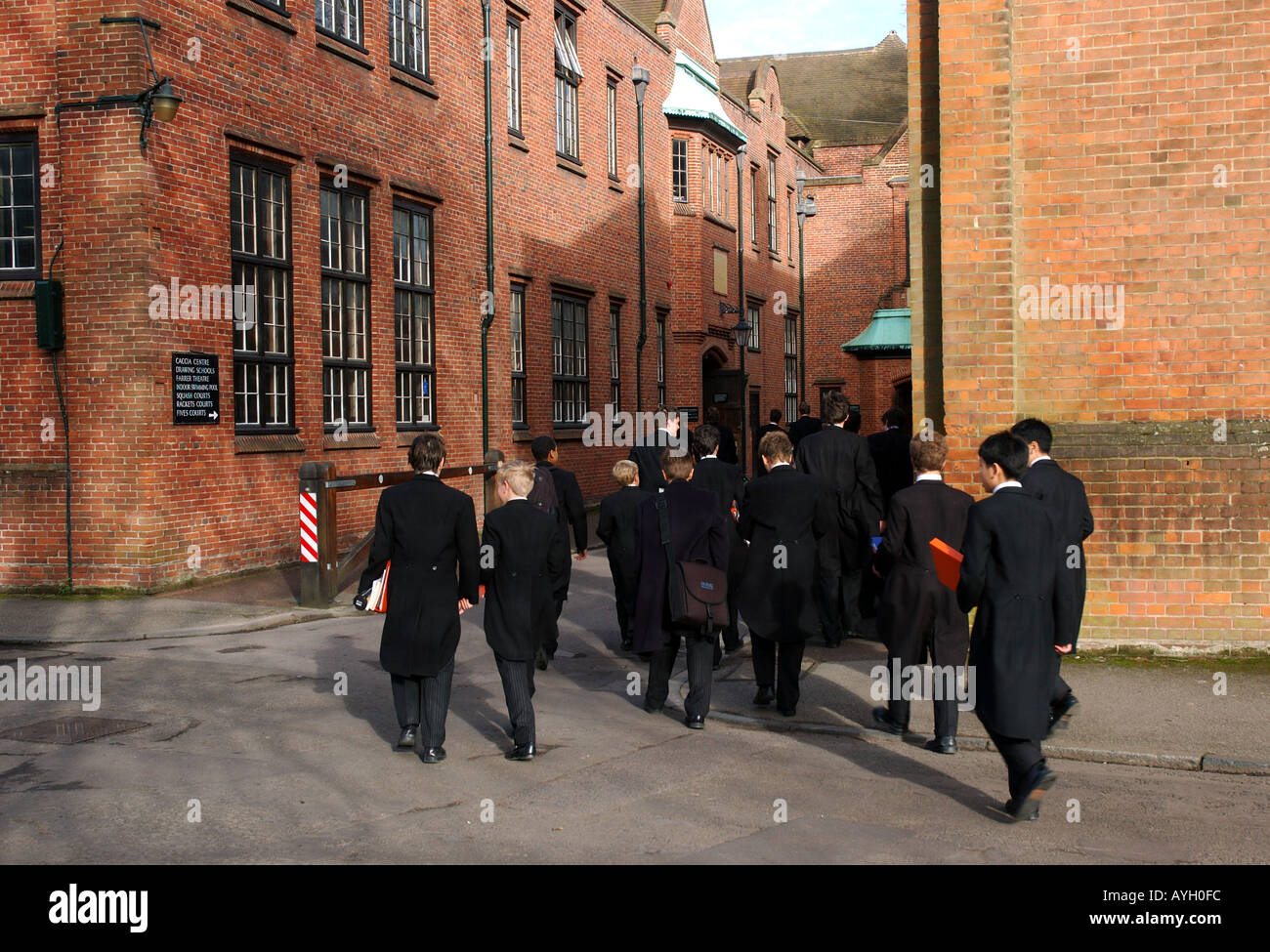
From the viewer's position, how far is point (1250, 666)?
9906mm

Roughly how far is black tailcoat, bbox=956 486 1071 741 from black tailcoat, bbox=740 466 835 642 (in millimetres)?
2237

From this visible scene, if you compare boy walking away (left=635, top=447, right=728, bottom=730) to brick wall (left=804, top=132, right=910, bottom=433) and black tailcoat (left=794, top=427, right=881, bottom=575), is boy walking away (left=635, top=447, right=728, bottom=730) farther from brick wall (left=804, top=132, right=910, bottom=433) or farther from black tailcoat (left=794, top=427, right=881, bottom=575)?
brick wall (left=804, top=132, right=910, bottom=433)

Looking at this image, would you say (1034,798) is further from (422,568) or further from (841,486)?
(841,486)

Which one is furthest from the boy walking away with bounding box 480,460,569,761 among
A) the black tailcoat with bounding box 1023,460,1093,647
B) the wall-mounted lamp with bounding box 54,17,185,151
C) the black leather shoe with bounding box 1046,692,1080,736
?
the wall-mounted lamp with bounding box 54,17,185,151

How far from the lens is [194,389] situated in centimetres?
1463

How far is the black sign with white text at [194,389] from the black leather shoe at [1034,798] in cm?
1078

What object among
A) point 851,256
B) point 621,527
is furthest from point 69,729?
point 851,256

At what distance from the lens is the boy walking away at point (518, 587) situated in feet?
24.6

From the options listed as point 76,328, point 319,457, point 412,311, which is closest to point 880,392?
point 412,311

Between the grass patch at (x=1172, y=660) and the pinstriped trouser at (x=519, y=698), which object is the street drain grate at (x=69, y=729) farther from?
the grass patch at (x=1172, y=660)

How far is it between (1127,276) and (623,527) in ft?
14.7

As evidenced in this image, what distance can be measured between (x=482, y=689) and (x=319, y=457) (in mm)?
8245

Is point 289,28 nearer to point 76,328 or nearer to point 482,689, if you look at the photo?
point 76,328

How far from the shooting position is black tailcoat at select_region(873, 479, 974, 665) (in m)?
7.87
